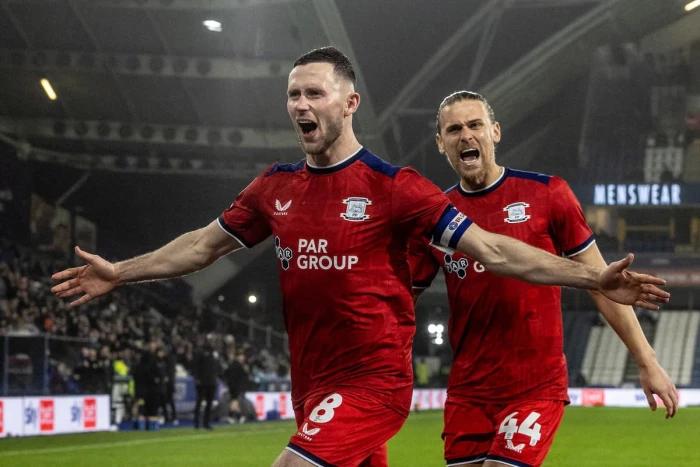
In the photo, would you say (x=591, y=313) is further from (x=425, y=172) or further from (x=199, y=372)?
(x=199, y=372)

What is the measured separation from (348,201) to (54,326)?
27247 mm

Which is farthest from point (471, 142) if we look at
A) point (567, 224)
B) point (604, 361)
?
point (604, 361)

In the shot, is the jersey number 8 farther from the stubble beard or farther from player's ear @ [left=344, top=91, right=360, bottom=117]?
player's ear @ [left=344, top=91, right=360, bottom=117]

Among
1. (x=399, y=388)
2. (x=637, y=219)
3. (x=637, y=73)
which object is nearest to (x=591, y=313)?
(x=637, y=219)

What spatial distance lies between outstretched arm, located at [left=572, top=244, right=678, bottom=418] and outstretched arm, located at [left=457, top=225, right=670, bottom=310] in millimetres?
1156

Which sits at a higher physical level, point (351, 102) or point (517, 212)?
point (351, 102)

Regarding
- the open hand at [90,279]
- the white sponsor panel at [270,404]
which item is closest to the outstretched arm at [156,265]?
the open hand at [90,279]

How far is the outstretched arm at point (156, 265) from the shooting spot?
20.7 feet

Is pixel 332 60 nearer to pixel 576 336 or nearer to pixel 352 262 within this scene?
pixel 352 262

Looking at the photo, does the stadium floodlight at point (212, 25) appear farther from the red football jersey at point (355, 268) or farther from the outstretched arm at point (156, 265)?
the red football jersey at point (355, 268)

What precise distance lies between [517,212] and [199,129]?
36.0 metres

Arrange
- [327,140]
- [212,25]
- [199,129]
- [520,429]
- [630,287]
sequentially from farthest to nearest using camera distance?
1. [199,129]
2. [212,25]
3. [520,429]
4. [327,140]
5. [630,287]

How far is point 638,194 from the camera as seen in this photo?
61.7 metres

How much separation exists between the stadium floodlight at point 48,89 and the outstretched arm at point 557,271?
113ft
